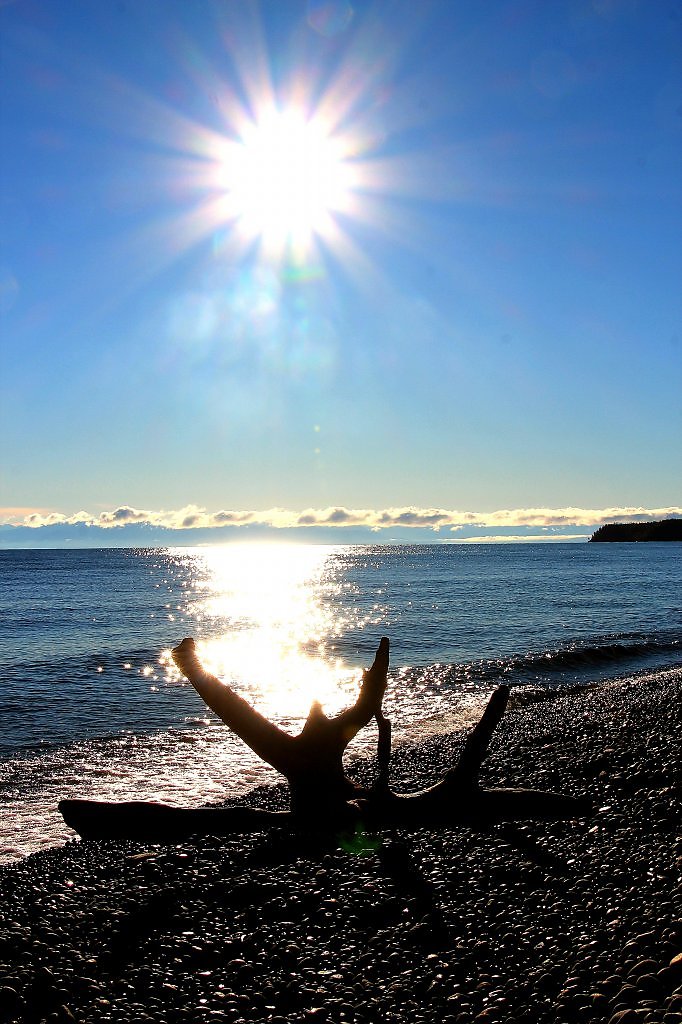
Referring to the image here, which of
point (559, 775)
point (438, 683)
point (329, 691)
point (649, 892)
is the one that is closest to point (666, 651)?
point (438, 683)

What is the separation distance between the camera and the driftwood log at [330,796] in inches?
316

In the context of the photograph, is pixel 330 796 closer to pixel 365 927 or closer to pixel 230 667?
pixel 365 927

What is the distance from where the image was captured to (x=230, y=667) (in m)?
28.3

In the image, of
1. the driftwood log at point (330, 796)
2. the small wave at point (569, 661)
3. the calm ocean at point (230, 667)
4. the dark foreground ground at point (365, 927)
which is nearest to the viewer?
the dark foreground ground at point (365, 927)

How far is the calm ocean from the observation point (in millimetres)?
13922

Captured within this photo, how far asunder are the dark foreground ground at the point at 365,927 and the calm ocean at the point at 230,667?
340 centimetres

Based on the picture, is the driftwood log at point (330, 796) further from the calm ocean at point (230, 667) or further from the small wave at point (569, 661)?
the small wave at point (569, 661)

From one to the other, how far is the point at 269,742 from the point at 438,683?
16.1m

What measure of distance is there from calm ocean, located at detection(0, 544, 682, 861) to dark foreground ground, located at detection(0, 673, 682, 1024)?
3.40m

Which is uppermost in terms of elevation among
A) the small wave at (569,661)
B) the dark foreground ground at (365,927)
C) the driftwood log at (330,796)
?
the driftwood log at (330,796)

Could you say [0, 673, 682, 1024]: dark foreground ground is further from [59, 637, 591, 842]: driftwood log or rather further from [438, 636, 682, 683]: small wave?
[438, 636, 682, 683]: small wave

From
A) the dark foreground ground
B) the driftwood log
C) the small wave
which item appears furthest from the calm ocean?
the driftwood log

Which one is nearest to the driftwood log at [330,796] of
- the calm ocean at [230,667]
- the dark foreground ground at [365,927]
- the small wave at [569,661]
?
the dark foreground ground at [365,927]

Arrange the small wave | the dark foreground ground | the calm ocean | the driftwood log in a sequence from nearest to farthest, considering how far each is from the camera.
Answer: the dark foreground ground
the driftwood log
the calm ocean
the small wave
